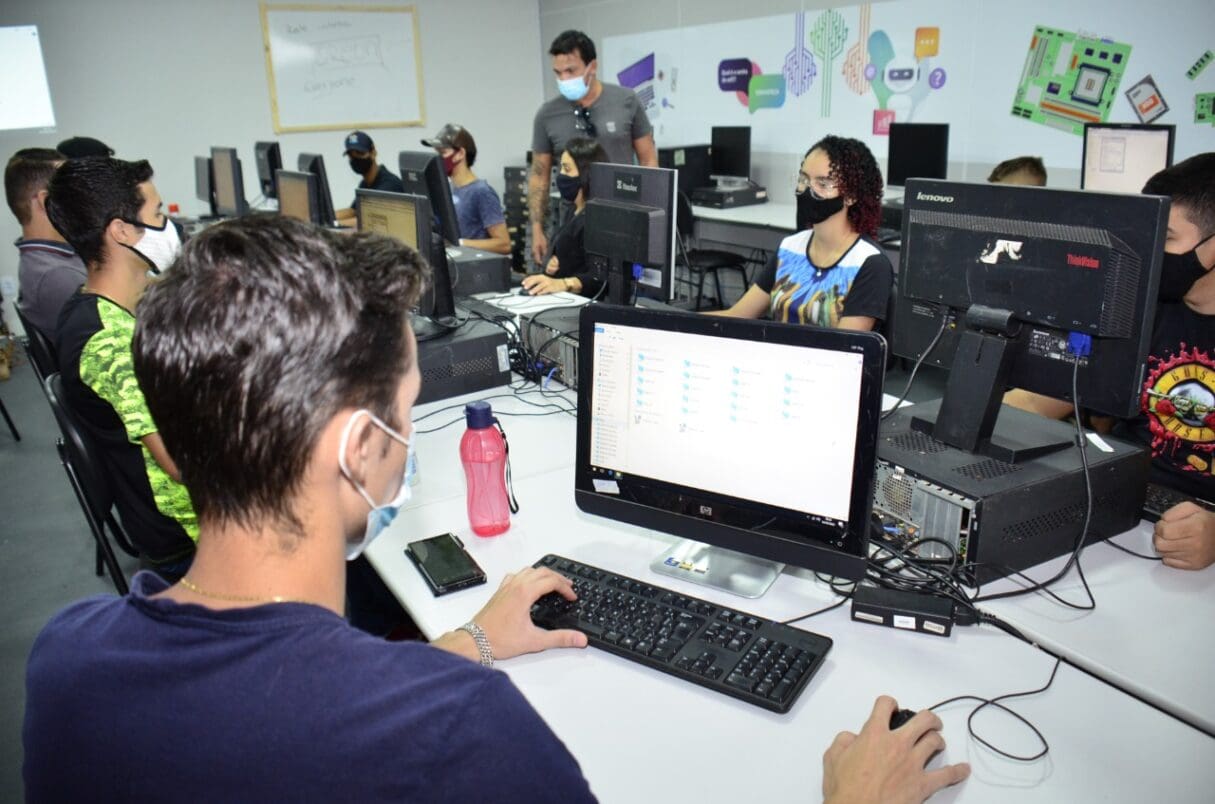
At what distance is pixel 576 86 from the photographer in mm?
4297

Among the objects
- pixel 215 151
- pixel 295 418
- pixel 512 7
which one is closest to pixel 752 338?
pixel 295 418

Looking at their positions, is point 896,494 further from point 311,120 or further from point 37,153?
point 311,120

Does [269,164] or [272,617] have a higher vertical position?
[269,164]

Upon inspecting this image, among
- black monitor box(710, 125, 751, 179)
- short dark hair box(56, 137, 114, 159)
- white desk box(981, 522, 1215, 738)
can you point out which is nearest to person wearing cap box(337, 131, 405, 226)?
short dark hair box(56, 137, 114, 159)

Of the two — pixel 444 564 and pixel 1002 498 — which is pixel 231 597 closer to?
pixel 444 564

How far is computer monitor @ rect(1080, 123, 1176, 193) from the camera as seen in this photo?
3147mm

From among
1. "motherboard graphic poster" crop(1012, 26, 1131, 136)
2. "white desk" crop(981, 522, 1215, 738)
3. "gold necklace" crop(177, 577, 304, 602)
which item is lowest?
"white desk" crop(981, 522, 1215, 738)

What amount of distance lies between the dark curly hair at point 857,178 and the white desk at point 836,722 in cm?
146

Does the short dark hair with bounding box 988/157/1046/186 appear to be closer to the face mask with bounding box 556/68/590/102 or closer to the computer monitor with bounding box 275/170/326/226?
the face mask with bounding box 556/68/590/102

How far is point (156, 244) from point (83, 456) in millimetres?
580

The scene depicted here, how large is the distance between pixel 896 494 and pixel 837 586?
22cm

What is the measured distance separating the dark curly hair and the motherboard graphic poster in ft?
6.79

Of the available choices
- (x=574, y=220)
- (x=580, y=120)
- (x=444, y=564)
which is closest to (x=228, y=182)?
(x=580, y=120)

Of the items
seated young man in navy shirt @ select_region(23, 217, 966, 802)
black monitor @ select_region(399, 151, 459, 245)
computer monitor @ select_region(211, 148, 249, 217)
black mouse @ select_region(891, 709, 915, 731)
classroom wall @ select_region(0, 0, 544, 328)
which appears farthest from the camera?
classroom wall @ select_region(0, 0, 544, 328)
